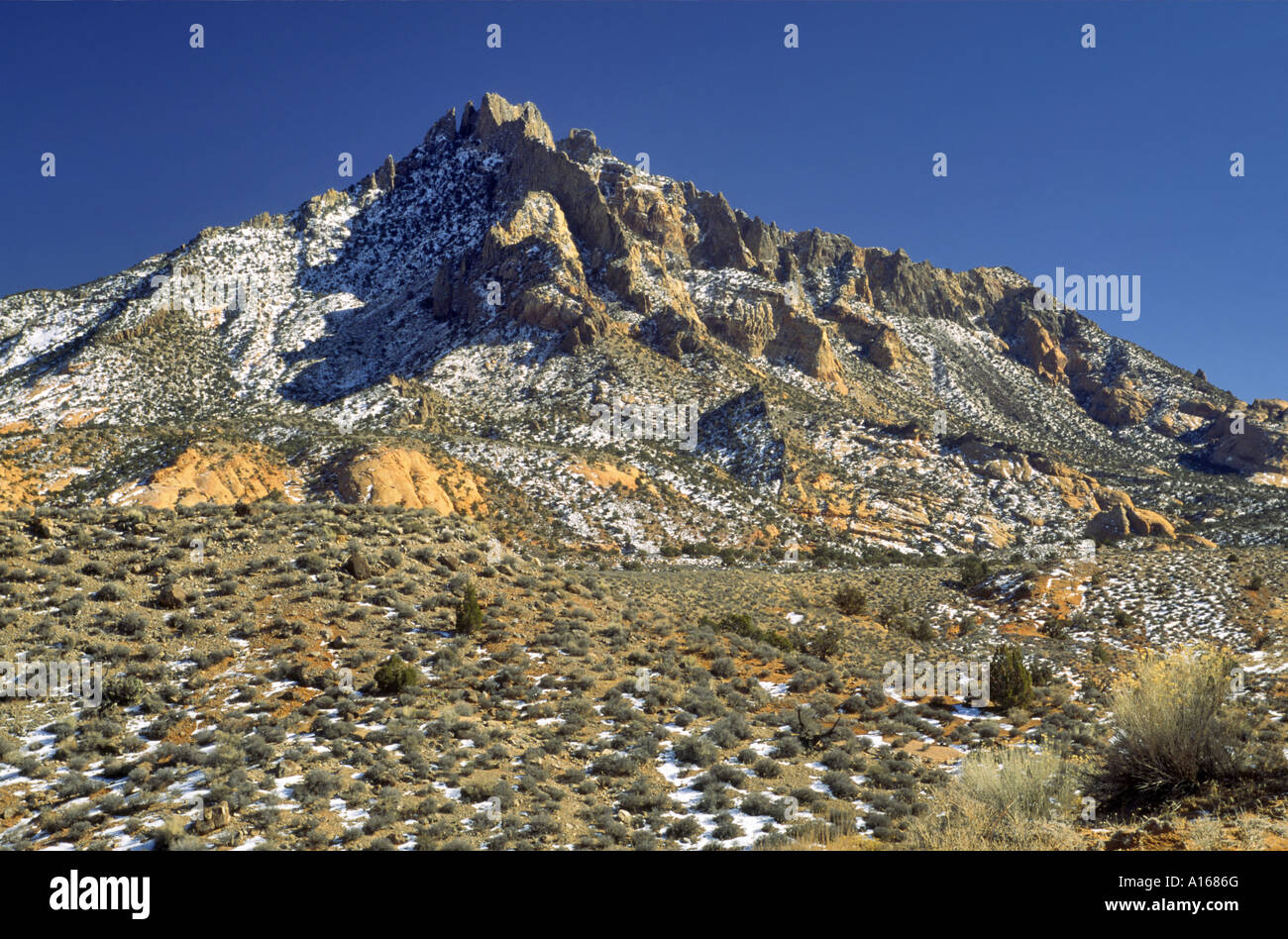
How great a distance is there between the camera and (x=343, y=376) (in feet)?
255

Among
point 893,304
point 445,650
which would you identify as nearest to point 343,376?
point 445,650

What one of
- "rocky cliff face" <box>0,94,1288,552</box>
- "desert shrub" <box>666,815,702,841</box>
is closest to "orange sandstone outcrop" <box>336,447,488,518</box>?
"rocky cliff face" <box>0,94,1288,552</box>

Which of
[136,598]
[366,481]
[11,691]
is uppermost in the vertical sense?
[366,481]

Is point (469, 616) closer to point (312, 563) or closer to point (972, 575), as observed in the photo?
point (312, 563)

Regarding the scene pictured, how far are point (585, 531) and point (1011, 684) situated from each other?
112 feet

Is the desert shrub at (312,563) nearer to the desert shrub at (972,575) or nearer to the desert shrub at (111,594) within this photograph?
the desert shrub at (111,594)

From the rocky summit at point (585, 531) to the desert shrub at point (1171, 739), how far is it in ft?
0.42

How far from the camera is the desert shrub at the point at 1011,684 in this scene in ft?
55.3

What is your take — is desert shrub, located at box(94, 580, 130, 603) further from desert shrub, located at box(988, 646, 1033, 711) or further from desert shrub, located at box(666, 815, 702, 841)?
desert shrub, located at box(988, 646, 1033, 711)

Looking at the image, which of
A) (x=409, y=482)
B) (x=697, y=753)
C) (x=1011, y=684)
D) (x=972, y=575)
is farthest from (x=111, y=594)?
(x=972, y=575)

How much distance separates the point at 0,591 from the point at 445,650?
1028 cm

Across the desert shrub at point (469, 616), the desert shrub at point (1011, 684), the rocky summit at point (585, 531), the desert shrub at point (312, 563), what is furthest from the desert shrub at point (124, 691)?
the desert shrub at point (1011, 684)
